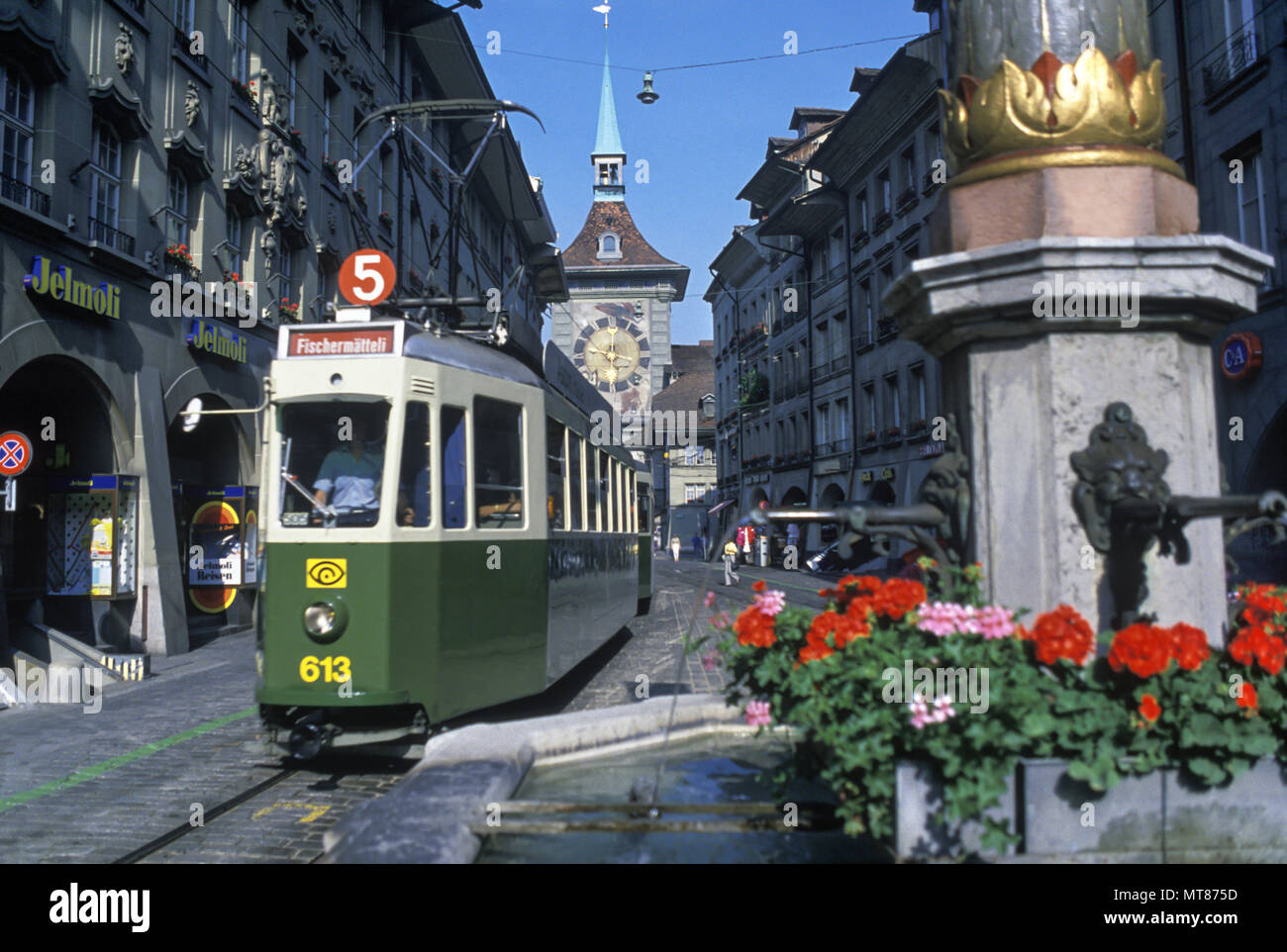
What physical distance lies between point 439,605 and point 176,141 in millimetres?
12828

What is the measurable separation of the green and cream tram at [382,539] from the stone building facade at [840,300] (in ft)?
51.4

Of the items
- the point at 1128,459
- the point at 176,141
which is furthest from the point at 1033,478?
the point at 176,141

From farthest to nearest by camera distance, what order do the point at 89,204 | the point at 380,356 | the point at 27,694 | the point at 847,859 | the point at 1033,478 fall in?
the point at 89,204 → the point at 27,694 → the point at 380,356 → the point at 1033,478 → the point at 847,859

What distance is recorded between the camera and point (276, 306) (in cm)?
2036

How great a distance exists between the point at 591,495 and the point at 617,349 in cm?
6856

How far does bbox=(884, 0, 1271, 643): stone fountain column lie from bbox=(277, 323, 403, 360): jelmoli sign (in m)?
3.99

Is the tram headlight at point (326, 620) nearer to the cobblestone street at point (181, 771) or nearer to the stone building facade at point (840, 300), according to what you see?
the cobblestone street at point (181, 771)

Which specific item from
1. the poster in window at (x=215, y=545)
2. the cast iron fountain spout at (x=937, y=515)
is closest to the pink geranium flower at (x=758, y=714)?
the cast iron fountain spout at (x=937, y=515)

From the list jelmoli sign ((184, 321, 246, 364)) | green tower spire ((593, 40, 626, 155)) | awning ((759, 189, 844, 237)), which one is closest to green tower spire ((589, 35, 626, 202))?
green tower spire ((593, 40, 626, 155))

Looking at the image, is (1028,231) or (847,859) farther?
(1028,231)

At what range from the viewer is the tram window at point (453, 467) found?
7.23 metres

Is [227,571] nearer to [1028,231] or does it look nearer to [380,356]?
[380,356]

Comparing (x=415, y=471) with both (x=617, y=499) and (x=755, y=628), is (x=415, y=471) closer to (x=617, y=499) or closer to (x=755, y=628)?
(x=755, y=628)
